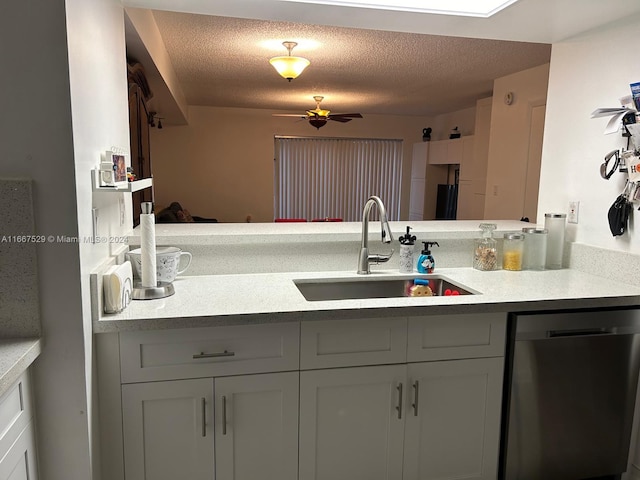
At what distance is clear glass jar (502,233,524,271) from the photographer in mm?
2209

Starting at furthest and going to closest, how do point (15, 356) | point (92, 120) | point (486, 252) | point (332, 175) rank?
point (332, 175), point (486, 252), point (92, 120), point (15, 356)

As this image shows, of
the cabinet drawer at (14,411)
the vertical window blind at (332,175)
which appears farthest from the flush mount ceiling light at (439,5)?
the vertical window blind at (332,175)

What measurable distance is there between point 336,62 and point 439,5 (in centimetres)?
230

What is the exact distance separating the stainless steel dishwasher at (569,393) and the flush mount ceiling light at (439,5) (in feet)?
4.08

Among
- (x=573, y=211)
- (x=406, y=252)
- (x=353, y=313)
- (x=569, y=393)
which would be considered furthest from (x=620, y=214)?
(x=353, y=313)

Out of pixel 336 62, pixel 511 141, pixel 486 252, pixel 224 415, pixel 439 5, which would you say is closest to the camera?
pixel 224 415

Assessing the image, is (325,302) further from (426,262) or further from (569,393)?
(569,393)

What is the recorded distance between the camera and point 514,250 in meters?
2.22

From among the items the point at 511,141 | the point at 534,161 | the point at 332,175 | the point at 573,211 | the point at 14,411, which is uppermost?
the point at 511,141

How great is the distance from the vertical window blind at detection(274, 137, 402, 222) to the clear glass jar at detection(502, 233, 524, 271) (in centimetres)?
527

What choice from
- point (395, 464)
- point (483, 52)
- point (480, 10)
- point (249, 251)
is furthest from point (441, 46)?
point (395, 464)

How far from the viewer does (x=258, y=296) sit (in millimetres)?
1701

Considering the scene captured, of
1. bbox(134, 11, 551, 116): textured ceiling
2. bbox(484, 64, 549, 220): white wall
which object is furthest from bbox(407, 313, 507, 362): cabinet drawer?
bbox(484, 64, 549, 220): white wall

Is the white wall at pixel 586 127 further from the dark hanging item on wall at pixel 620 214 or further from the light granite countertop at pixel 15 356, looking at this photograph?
the light granite countertop at pixel 15 356
